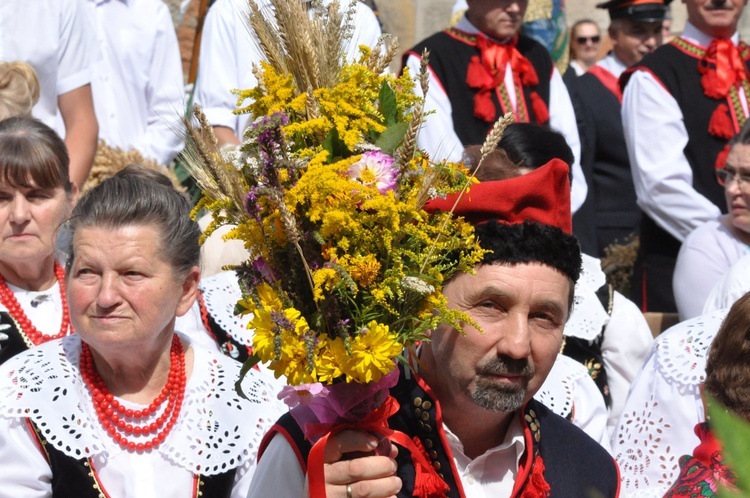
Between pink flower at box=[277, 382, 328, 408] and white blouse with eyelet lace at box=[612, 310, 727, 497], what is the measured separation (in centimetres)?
153

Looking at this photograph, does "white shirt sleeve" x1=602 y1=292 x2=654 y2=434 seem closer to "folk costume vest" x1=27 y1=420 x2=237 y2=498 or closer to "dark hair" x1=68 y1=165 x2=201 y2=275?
"dark hair" x1=68 y1=165 x2=201 y2=275

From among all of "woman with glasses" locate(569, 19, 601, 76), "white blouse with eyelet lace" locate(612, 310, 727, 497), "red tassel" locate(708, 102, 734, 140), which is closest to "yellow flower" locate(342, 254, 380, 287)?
"white blouse with eyelet lace" locate(612, 310, 727, 497)

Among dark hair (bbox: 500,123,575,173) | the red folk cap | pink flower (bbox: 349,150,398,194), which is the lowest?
dark hair (bbox: 500,123,575,173)

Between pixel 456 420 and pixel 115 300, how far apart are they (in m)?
0.99

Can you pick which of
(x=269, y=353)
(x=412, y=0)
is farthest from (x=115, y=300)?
(x=412, y=0)

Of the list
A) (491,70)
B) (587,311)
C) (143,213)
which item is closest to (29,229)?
(143,213)

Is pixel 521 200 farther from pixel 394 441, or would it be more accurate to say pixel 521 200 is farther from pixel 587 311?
pixel 587 311

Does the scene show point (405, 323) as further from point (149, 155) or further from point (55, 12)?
point (149, 155)

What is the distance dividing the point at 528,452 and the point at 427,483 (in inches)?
11.2

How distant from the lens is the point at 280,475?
2391mm

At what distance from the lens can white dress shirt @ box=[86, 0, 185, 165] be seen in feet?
19.6

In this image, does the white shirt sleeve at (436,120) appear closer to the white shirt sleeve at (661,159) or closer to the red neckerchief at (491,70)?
the red neckerchief at (491,70)

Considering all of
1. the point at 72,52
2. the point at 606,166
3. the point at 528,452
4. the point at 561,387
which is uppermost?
the point at 72,52

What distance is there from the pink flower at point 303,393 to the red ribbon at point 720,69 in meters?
4.32
